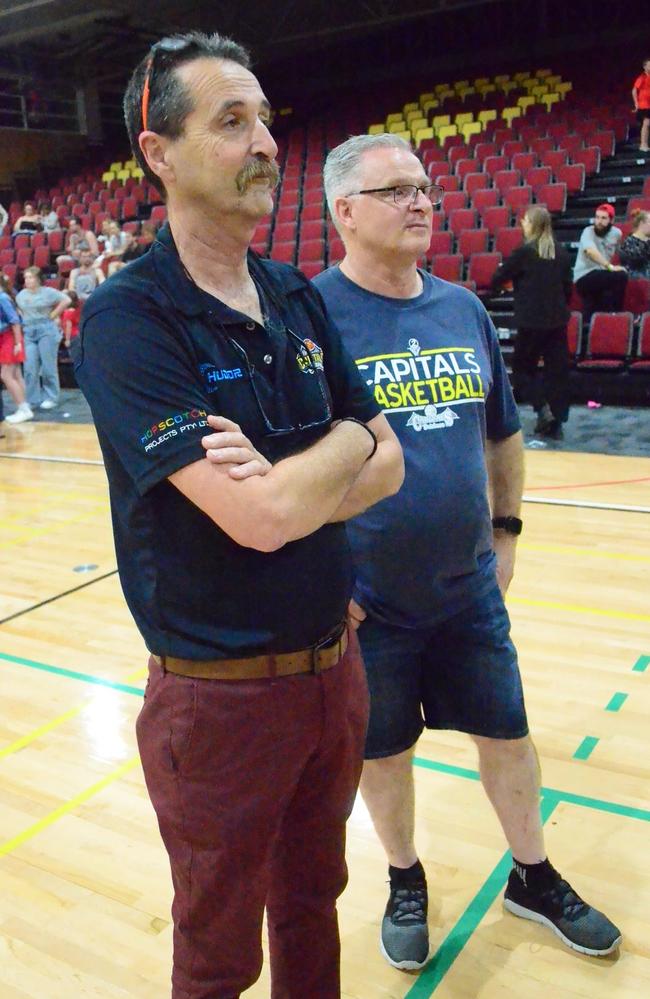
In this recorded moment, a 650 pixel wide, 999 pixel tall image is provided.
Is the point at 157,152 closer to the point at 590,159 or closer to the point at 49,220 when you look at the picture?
the point at 590,159

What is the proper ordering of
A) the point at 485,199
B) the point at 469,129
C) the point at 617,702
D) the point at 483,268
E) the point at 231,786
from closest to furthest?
the point at 231,786
the point at 617,702
the point at 483,268
the point at 485,199
the point at 469,129

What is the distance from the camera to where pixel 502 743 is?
1772 mm

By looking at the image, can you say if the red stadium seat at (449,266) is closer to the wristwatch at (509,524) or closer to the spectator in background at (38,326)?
the spectator in background at (38,326)

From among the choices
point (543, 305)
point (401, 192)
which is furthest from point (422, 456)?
point (543, 305)

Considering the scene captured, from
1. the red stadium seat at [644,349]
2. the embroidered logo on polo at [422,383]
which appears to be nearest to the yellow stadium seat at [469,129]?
the red stadium seat at [644,349]

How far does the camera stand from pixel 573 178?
9.70 metres

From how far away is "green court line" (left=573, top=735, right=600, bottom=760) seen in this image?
2.55m

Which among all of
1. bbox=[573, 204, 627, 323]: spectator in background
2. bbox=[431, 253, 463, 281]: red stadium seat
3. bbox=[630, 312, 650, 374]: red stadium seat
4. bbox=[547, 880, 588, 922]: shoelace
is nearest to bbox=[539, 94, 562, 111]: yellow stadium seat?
bbox=[431, 253, 463, 281]: red stadium seat

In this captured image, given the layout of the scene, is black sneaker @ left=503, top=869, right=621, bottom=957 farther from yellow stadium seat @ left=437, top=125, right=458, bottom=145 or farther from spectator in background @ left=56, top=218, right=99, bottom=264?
yellow stadium seat @ left=437, top=125, right=458, bottom=145

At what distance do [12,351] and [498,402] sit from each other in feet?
23.9

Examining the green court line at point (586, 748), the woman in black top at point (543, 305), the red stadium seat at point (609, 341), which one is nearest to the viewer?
the green court line at point (586, 748)

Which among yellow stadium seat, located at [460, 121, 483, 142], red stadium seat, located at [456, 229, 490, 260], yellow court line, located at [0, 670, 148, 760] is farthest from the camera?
yellow stadium seat, located at [460, 121, 483, 142]

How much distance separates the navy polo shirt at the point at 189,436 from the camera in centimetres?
110

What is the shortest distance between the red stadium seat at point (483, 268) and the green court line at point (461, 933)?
7.15 meters
